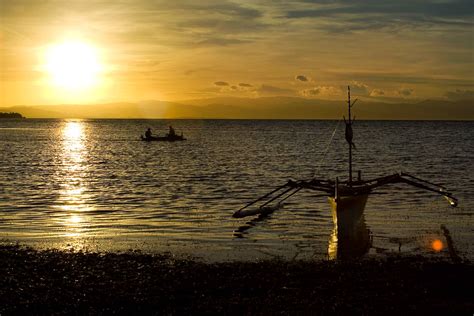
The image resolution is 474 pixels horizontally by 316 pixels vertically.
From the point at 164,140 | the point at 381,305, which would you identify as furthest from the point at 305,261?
the point at 164,140

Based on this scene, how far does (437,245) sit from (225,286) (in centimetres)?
948

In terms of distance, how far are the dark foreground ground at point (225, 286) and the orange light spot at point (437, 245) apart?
2.08 meters

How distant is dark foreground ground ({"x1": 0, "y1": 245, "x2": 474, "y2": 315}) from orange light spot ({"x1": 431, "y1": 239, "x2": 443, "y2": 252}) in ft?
6.84

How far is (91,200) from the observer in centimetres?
3422

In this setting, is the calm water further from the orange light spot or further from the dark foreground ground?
the dark foreground ground

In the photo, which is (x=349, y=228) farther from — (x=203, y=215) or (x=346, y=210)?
(x=203, y=215)

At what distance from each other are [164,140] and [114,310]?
10039cm

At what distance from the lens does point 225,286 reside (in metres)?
14.8

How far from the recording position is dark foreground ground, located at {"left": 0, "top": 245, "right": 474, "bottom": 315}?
511 inches

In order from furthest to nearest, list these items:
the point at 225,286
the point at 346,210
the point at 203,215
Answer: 1. the point at 203,215
2. the point at 346,210
3. the point at 225,286

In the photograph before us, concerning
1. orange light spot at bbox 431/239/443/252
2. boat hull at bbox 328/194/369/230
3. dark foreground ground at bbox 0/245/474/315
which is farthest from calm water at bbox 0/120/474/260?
dark foreground ground at bbox 0/245/474/315

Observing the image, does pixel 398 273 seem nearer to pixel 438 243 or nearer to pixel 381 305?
pixel 381 305

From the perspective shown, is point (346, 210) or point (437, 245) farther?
point (346, 210)

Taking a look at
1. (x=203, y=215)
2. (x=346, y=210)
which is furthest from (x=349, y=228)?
(x=203, y=215)
